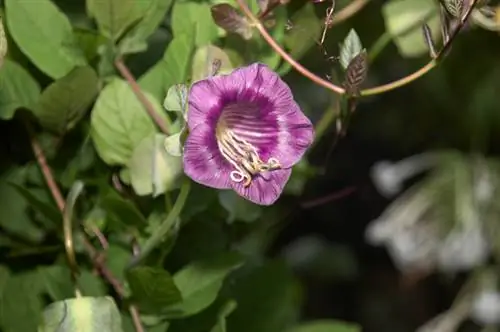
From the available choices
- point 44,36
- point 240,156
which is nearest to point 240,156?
point 240,156

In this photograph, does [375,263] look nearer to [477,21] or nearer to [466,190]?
[466,190]

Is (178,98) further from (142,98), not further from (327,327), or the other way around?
(327,327)

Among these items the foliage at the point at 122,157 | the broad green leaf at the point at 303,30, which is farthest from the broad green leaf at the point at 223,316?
the broad green leaf at the point at 303,30

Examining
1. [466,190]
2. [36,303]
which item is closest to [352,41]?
[36,303]

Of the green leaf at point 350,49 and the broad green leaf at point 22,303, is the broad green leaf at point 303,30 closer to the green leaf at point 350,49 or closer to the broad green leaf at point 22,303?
the green leaf at point 350,49

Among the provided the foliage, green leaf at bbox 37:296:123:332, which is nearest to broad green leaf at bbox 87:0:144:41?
the foliage

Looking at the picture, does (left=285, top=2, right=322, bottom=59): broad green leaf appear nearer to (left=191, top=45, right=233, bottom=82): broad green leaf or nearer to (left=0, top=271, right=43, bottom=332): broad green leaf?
(left=191, top=45, right=233, bottom=82): broad green leaf
